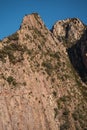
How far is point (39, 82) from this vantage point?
92.6 metres

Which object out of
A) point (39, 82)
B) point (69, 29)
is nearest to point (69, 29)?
point (69, 29)

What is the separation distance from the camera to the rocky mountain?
82312 millimetres

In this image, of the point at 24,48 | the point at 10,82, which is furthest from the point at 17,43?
the point at 10,82

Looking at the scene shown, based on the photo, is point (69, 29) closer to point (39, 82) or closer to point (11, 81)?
point (39, 82)

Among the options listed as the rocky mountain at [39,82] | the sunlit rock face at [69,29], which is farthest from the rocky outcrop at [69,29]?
the rocky mountain at [39,82]

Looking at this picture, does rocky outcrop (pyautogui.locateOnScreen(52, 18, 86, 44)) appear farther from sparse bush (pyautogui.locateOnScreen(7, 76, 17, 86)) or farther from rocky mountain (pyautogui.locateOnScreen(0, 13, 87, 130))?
sparse bush (pyautogui.locateOnScreen(7, 76, 17, 86))

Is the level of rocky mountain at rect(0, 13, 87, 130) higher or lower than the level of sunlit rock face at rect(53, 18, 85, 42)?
lower

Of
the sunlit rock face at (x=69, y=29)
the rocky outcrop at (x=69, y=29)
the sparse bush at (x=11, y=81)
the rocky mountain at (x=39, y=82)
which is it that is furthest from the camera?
the sunlit rock face at (x=69, y=29)

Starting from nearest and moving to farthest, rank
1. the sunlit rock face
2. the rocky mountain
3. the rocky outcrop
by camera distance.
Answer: the rocky mountain → the rocky outcrop → the sunlit rock face

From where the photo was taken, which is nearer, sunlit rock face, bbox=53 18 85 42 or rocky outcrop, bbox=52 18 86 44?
rocky outcrop, bbox=52 18 86 44

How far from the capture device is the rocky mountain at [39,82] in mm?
82312

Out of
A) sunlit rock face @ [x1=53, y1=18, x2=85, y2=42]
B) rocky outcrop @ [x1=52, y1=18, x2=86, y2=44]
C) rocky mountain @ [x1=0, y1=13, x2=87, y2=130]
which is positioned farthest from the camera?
sunlit rock face @ [x1=53, y1=18, x2=85, y2=42]

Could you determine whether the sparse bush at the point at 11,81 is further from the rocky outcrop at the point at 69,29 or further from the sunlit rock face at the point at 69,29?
the sunlit rock face at the point at 69,29

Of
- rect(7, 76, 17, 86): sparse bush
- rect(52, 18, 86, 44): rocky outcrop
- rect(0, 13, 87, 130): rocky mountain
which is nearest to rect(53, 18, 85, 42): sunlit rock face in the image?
rect(52, 18, 86, 44): rocky outcrop
